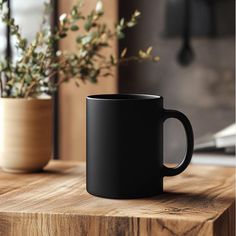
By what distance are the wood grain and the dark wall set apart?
0.35 feet

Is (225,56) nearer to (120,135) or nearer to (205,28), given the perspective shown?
(205,28)

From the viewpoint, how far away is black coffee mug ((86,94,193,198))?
0.90 m

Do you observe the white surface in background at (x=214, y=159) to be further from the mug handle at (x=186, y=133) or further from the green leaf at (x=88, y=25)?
the mug handle at (x=186, y=133)

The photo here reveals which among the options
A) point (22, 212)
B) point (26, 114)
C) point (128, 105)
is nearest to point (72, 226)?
point (22, 212)

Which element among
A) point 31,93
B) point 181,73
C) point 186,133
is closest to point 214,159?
point 181,73

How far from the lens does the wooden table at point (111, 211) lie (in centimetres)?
81

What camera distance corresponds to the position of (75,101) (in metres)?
2.31

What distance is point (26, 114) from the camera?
3.67ft

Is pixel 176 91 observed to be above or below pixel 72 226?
above

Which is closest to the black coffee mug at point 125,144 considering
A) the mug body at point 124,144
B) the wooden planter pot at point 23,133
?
the mug body at point 124,144

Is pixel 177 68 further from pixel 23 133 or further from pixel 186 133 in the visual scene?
pixel 186 133

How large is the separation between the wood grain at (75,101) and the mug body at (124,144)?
1336mm

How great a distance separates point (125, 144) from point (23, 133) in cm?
29

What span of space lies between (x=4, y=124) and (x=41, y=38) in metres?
0.17
